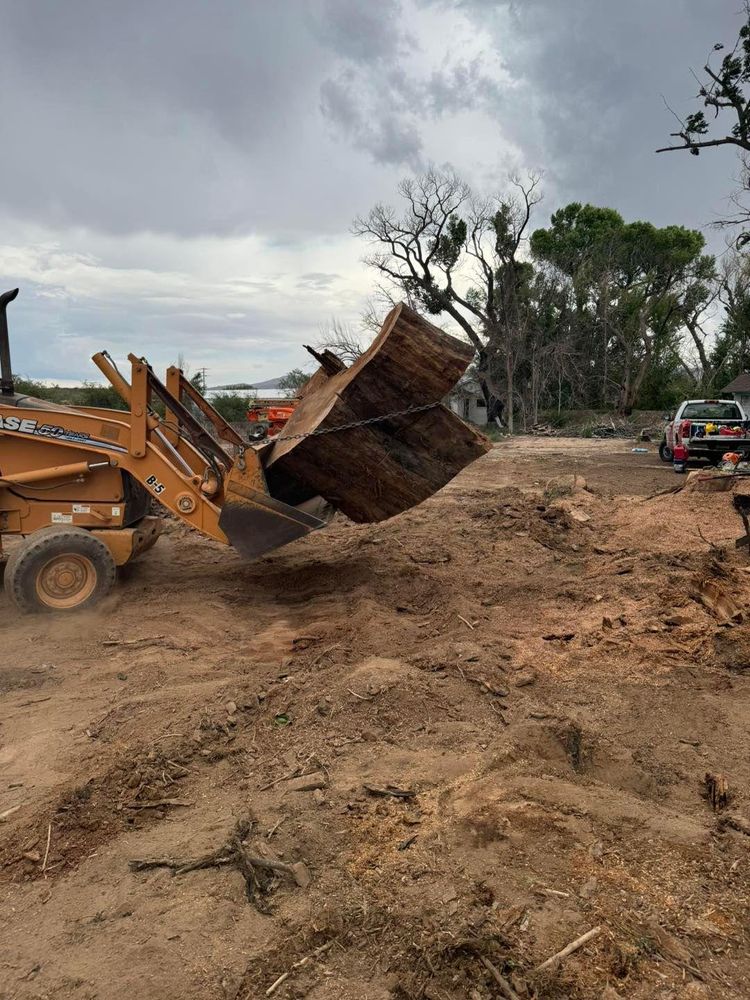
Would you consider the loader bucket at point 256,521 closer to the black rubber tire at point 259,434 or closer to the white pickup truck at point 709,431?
the black rubber tire at point 259,434

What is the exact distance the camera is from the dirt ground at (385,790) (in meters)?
2.39

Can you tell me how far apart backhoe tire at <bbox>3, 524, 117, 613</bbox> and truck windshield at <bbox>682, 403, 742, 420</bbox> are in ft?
48.4

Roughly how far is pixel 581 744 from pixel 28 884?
2.74 metres

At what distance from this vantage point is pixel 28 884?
2.85 m

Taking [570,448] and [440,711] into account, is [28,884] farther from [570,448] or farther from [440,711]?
[570,448]

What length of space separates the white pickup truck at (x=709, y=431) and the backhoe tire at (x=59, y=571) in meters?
12.2

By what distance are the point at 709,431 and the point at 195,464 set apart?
41.6 ft

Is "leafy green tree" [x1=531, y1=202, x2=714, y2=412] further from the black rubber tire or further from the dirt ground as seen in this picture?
the dirt ground

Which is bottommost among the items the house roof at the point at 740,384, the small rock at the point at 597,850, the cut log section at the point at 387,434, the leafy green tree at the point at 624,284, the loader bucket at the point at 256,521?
the small rock at the point at 597,850

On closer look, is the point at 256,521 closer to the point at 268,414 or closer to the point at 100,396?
the point at 268,414

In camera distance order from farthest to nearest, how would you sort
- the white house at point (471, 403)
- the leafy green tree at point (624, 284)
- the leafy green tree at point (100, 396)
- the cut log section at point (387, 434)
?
the white house at point (471, 403) → the leafy green tree at point (624, 284) → the leafy green tree at point (100, 396) → the cut log section at point (387, 434)

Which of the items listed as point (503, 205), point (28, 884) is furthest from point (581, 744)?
point (503, 205)

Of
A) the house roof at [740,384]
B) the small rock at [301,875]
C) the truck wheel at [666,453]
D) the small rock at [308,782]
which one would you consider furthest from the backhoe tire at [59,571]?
the house roof at [740,384]

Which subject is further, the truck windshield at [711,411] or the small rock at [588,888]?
the truck windshield at [711,411]
